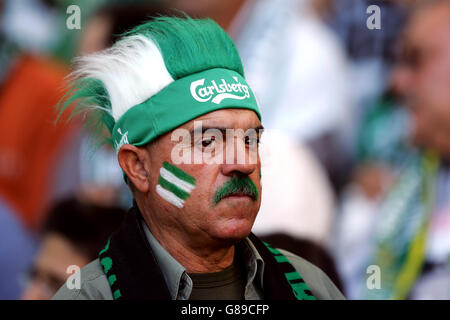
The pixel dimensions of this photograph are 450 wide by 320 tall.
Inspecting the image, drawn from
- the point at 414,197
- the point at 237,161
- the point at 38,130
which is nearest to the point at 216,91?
the point at 237,161

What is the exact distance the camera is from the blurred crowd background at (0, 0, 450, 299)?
5023mm

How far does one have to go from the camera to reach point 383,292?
5000mm

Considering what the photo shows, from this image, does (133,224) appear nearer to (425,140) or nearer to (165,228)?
(165,228)

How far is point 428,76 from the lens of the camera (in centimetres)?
529

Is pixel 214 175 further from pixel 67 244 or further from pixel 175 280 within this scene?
pixel 67 244

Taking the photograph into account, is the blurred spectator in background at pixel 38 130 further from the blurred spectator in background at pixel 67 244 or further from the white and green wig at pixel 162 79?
the white and green wig at pixel 162 79

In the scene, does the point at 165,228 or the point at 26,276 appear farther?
the point at 26,276

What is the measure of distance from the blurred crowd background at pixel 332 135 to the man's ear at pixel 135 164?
2197 mm

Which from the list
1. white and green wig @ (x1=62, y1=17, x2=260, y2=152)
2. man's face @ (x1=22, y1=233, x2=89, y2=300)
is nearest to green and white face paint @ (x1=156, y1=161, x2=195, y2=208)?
white and green wig @ (x1=62, y1=17, x2=260, y2=152)

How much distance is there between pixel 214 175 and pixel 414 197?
3.04m

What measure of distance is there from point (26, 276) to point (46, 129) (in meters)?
1.40

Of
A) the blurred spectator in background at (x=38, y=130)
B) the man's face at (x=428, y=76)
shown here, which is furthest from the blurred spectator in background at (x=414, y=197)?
the blurred spectator in background at (x=38, y=130)

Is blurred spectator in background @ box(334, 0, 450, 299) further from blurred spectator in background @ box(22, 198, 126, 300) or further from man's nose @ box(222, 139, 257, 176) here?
man's nose @ box(222, 139, 257, 176)
